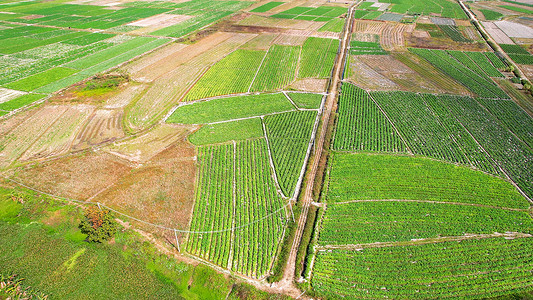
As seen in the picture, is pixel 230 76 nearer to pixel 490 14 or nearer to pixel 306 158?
pixel 306 158

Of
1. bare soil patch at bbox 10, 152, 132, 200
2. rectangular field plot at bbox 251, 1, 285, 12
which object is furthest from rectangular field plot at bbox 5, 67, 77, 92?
rectangular field plot at bbox 251, 1, 285, 12

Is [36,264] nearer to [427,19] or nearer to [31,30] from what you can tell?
[31,30]

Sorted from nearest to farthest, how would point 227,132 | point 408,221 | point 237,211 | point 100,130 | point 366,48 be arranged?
point 408,221 → point 237,211 → point 227,132 → point 100,130 → point 366,48

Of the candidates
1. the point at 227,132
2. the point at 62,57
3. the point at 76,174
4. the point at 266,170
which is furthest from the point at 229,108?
the point at 62,57

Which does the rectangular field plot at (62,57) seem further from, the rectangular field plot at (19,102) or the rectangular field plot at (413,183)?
the rectangular field plot at (413,183)

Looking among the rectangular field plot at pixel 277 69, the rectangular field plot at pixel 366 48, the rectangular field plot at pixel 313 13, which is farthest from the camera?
the rectangular field plot at pixel 313 13

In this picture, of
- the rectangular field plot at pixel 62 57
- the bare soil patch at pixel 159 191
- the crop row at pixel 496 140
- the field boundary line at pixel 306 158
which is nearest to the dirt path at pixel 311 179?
the field boundary line at pixel 306 158

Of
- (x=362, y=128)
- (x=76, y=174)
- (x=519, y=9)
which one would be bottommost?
(x=76, y=174)
